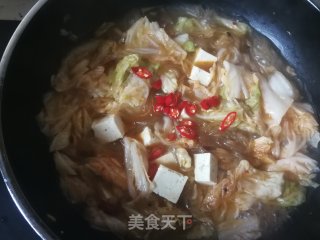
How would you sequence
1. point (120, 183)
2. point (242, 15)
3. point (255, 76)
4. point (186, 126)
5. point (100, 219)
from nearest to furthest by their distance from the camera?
point (100, 219), point (120, 183), point (186, 126), point (255, 76), point (242, 15)

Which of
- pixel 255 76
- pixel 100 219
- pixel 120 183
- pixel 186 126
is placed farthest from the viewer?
pixel 255 76

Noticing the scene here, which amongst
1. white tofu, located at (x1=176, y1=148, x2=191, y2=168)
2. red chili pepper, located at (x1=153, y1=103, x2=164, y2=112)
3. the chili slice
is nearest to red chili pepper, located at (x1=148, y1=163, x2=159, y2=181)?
white tofu, located at (x1=176, y1=148, x2=191, y2=168)

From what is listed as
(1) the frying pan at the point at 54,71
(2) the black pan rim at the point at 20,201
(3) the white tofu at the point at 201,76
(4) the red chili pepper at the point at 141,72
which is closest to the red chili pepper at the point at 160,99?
(4) the red chili pepper at the point at 141,72

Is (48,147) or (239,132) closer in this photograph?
(48,147)

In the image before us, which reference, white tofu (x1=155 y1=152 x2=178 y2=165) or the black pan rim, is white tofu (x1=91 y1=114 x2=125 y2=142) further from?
the black pan rim

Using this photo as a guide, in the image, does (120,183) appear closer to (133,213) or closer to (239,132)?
(133,213)

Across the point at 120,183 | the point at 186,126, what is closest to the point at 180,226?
the point at 120,183

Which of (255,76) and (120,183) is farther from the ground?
(255,76)

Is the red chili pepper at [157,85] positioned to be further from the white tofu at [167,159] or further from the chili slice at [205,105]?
the white tofu at [167,159]
